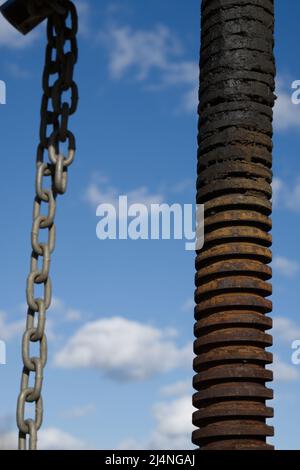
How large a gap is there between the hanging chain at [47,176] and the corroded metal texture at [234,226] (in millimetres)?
3698

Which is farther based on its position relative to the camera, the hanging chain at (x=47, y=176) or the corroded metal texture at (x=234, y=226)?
the corroded metal texture at (x=234, y=226)

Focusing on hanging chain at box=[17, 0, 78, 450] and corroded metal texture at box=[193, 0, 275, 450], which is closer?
hanging chain at box=[17, 0, 78, 450]

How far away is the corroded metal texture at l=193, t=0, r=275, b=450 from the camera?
697cm

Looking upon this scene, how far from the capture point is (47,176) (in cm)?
371

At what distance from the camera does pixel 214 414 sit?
22.7 feet

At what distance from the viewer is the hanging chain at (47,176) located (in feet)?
11.1

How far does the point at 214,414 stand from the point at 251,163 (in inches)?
92.5

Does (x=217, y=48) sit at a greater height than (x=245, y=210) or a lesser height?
greater

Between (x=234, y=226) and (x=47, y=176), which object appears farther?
(x=234, y=226)

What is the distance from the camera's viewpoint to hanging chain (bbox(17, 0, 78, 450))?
3385mm

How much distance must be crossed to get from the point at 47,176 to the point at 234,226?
13.0 feet

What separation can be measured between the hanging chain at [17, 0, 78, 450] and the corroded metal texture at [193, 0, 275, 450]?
12.1 feet
